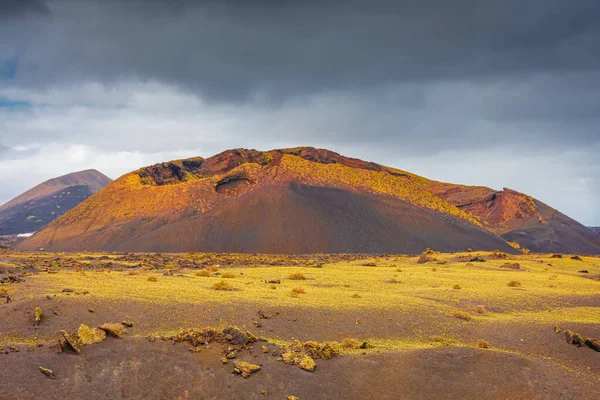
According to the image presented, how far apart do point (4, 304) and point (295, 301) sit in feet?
30.7

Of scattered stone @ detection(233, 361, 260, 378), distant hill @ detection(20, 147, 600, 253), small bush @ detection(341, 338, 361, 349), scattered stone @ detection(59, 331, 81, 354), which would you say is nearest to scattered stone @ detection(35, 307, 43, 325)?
scattered stone @ detection(59, 331, 81, 354)

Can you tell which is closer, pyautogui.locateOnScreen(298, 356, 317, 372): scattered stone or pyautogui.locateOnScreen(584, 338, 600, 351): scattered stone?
pyautogui.locateOnScreen(298, 356, 317, 372): scattered stone

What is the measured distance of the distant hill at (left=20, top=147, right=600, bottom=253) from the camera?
6925cm

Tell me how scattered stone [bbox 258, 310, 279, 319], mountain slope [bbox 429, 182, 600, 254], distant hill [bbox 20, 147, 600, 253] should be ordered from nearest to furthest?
scattered stone [bbox 258, 310, 279, 319] → distant hill [bbox 20, 147, 600, 253] → mountain slope [bbox 429, 182, 600, 254]

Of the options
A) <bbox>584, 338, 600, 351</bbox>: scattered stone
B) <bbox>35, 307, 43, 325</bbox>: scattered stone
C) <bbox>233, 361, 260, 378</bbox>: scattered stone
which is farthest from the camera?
<bbox>584, 338, 600, 351</bbox>: scattered stone

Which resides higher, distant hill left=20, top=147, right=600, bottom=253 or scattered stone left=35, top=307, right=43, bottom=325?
distant hill left=20, top=147, right=600, bottom=253

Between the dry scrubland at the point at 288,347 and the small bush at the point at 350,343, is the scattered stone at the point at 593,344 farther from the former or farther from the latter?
the small bush at the point at 350,343

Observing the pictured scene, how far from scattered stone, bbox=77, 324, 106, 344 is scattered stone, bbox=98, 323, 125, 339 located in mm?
131

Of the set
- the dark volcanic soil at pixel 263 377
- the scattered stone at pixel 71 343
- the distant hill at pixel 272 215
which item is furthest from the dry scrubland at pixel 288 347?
the distant hill at pixel 272 215

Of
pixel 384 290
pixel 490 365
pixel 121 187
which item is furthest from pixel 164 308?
pixel 121 187

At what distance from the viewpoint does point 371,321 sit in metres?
13.5

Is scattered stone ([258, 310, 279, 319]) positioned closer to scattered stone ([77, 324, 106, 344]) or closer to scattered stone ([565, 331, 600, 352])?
scattered stone ([77, 324, 106, 344])

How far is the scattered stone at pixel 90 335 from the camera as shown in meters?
10.0

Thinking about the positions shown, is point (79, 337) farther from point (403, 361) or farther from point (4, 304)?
point (403, 361)
